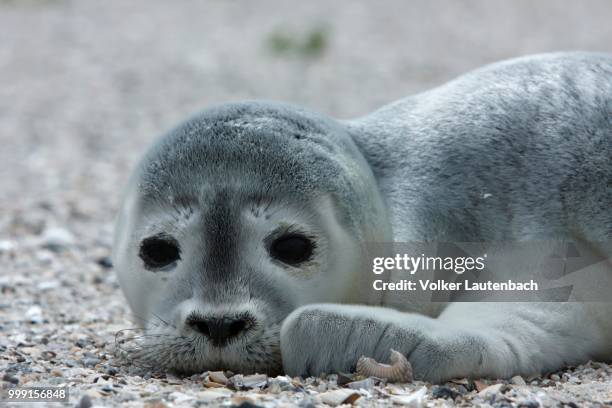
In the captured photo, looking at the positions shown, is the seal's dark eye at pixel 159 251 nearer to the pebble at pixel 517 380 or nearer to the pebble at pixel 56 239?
the pebble at pixel 517 380

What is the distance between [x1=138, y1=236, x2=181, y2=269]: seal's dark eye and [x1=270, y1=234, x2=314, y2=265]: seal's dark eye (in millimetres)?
348

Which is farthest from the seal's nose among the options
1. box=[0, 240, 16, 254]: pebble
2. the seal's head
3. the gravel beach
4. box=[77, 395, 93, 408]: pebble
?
box=[0, 240, 16, 254]: pebble

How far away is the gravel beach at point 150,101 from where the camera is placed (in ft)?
10.5

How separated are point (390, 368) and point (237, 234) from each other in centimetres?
70

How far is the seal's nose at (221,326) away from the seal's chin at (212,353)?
2 centimetres

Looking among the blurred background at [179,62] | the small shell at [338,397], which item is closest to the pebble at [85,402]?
the small shell at [338,397]

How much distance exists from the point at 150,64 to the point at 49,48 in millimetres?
1653

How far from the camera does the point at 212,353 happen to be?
3.27m

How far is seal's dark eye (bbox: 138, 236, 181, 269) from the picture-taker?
348 centimetres

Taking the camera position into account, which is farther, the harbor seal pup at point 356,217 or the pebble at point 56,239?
the pebble at point 56,239

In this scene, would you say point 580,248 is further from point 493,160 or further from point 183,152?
point 183,152

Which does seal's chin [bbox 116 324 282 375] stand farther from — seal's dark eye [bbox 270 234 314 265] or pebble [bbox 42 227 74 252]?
pebble [bbox 42 227 74 252]

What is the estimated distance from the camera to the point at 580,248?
3.82 meters

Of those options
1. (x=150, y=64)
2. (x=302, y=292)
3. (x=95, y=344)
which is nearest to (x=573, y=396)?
(x=302, y=292)
